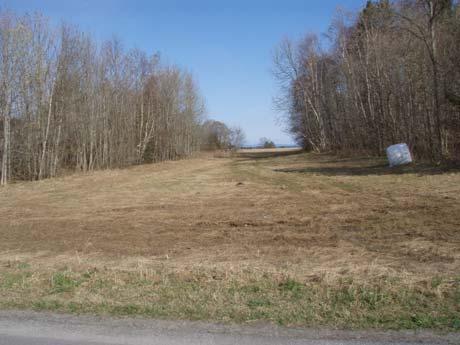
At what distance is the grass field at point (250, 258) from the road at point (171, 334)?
203 millimetres

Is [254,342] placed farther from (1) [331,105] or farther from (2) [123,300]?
(1) [331,105]

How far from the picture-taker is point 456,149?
20.1 metres

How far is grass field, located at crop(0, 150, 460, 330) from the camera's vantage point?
419 cm

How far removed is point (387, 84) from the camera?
28188 mm

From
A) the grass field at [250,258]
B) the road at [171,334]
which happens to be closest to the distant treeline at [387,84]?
the grass field at [250,258]

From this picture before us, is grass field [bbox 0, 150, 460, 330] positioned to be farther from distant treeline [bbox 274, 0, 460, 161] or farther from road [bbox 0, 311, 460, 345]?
distant treeline [bbox 274, 0, 460, 161]

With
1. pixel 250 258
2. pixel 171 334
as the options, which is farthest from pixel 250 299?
pixel 250 258

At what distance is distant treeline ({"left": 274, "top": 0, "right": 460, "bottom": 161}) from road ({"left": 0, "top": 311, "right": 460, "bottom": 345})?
17.5 meters

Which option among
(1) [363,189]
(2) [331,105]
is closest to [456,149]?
(1) [363,189]

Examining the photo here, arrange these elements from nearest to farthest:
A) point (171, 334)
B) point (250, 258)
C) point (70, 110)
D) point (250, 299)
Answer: point (171, 334), point (250, 299), point (250, 258), point (70, 110)

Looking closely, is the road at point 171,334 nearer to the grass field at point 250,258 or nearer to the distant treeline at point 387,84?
the grass field at point 250,258

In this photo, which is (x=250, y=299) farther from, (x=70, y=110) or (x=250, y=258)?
(x=70, y=110)

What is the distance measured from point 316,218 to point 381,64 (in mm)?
22706

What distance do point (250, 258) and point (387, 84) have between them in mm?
25611
